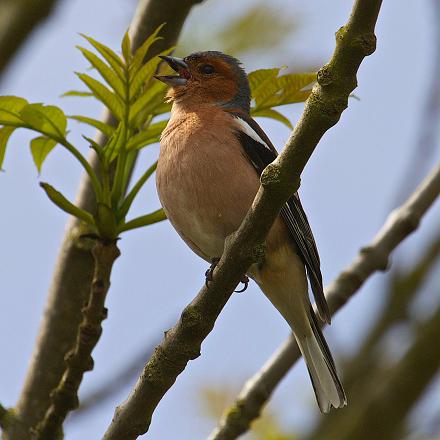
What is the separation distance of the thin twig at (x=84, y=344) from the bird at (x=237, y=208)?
76 cm

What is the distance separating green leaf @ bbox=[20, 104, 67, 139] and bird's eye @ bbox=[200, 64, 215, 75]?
207 cm

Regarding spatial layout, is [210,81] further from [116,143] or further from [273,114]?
[116,143]

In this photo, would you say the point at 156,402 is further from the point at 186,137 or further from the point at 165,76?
the point at 165,76

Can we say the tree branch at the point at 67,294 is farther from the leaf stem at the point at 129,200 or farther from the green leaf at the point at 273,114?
the green leaf at the point at 273,114

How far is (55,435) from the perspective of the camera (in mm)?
4055

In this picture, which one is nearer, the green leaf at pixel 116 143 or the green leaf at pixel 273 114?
the green leaf at pixel 116 143

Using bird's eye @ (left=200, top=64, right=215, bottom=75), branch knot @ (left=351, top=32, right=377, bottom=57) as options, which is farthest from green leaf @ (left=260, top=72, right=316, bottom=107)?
bird's eye @ (left=200, top=64, right=215, bottom=75)

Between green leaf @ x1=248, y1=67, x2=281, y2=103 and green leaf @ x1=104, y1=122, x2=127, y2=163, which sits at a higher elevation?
green leaf @ x1=248, y1=67, x2=281, y2=103

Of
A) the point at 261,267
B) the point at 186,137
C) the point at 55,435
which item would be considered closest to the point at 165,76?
the point at 186,137

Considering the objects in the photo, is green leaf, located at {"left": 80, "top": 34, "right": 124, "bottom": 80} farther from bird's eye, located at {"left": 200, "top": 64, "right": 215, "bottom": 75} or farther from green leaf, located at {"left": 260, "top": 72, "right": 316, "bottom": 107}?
bird's eye, located at {"left": 200, "top": 64, "right": 215, "bottom": 75}

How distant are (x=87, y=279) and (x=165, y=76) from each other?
1.45m

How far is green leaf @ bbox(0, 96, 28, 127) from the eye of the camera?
3.98m

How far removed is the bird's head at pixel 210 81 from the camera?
5574 mm

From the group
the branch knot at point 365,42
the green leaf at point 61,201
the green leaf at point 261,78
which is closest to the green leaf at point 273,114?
the green leaf at point 261,78
